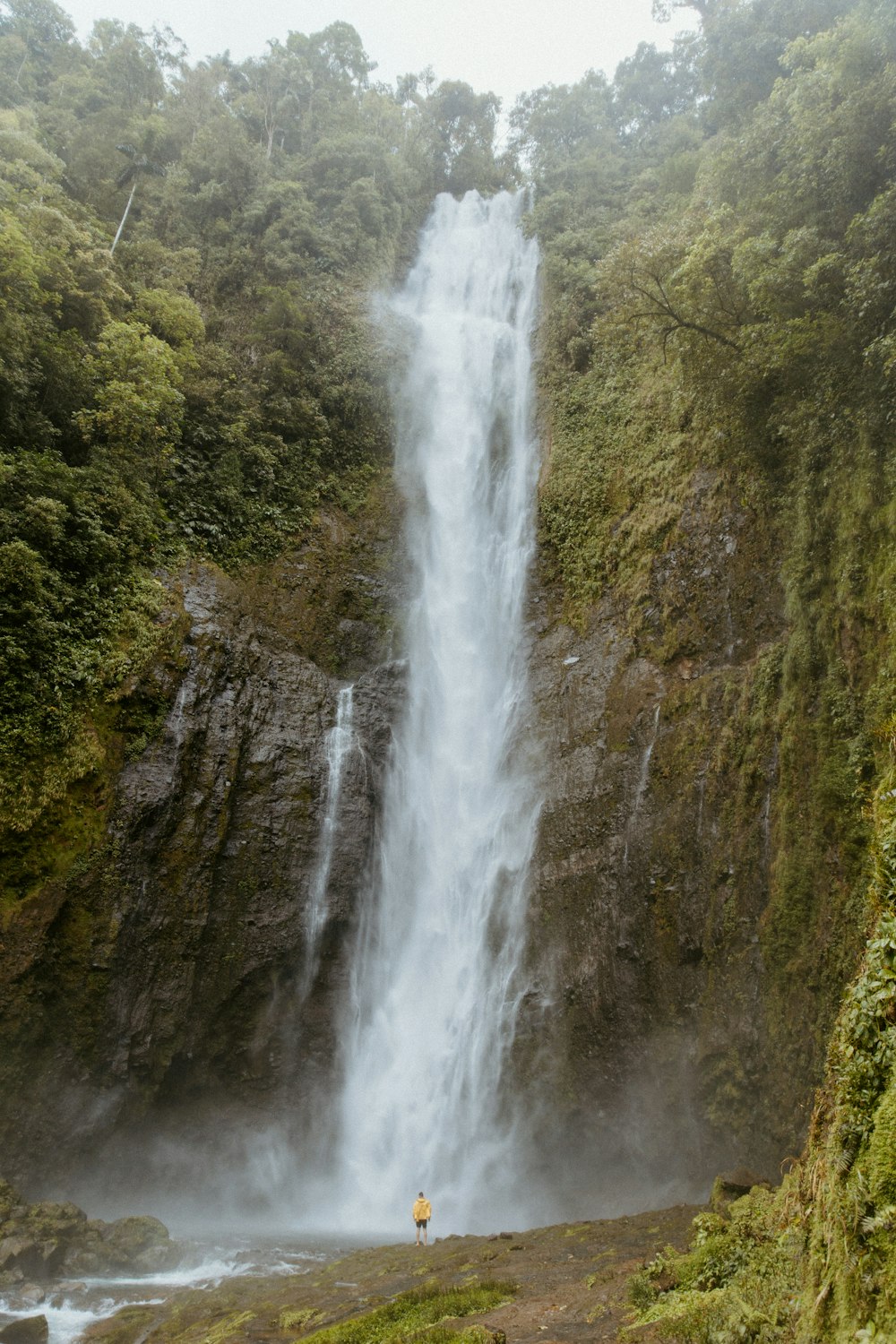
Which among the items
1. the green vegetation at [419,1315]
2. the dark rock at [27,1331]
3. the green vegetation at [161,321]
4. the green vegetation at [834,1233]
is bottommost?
the dark rock at [27,1331]

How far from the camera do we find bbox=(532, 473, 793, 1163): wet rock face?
11.6 meters

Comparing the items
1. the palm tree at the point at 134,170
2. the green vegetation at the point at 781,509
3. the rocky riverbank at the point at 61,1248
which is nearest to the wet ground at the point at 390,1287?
the rocky riverbank at the point at 61,1248

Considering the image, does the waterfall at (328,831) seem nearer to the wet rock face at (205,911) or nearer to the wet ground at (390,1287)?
the wet rock face at (205,911)

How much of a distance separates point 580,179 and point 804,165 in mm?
22779

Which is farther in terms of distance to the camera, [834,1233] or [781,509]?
[781,509]

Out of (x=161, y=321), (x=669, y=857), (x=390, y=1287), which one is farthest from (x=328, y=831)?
A: (x=161, y=321)

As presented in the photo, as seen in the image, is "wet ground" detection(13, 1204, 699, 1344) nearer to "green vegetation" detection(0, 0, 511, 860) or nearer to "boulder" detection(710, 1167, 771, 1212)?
"boulder" detection(710, 1167, 771, 1212)

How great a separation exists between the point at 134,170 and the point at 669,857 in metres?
24.6

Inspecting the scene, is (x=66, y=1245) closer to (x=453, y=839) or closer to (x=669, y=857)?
(x=453, y=839)

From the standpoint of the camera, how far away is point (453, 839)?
16.8 meters

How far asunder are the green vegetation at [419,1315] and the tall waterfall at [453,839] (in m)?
5.75

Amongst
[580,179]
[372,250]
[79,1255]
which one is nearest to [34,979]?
[79,1255]

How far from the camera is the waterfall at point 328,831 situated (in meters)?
15.3

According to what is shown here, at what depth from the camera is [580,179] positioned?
1184 inches
